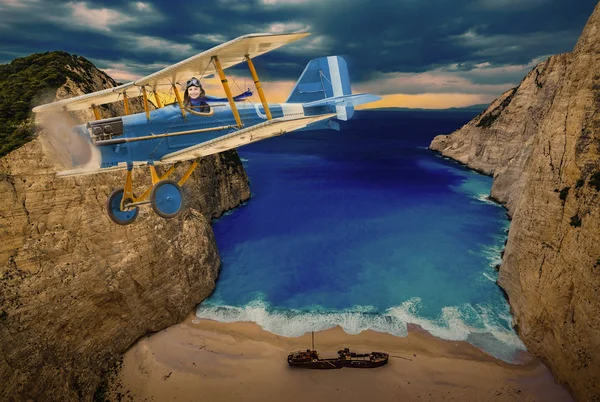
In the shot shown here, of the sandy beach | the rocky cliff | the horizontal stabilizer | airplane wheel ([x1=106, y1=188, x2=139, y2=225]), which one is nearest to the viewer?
the horizontal stabilizer

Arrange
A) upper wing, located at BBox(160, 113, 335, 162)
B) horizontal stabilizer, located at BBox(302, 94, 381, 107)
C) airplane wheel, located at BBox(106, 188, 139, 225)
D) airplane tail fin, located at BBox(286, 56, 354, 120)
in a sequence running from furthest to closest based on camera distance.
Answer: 1. airplane tail fin, located at BBox(286, 56, 354, 120)
2. airplane wheel, located at BBox(106, 188, 139, 225)
3. horizontal stabilizer, located at BBox(302, 94, 381, 107)
4. upper wing, located at BBox(160, 113, 335, 162)

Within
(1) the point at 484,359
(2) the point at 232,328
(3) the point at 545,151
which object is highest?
(3) the point at 545,151

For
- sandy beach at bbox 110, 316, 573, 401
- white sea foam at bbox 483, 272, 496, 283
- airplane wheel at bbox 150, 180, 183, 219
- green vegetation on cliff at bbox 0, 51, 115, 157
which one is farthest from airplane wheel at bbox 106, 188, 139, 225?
white sea foam at bbox 483, 272, 496, 283

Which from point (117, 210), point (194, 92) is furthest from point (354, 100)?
point (117, 210)

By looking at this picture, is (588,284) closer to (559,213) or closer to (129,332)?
(559,213)

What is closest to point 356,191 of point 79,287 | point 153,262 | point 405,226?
point 405,226

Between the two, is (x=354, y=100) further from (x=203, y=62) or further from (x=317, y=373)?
(x=317, y=373)

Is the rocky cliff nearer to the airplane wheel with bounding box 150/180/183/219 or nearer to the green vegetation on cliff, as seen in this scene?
the green vegetation on cliff
